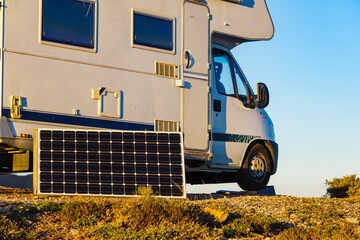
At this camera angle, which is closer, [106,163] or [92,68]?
[106,163]

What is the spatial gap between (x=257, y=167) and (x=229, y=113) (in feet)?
4.54

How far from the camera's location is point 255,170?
13.7 metres

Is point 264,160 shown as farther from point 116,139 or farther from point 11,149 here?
point 11,149

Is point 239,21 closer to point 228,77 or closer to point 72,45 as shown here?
point 228,77

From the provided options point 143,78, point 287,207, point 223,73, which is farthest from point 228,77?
point 287,207

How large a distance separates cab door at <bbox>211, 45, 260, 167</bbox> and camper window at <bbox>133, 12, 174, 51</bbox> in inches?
54.2

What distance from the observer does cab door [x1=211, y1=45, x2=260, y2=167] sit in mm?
12984

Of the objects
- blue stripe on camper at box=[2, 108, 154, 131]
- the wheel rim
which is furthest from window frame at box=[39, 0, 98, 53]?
the wheel rim

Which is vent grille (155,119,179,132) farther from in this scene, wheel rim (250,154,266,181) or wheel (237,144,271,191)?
wheel rim (250,154,266,181)

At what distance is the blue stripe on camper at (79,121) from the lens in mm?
10453

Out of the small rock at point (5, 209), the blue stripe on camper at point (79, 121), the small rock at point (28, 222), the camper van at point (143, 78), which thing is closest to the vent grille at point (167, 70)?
the camper van at point (143, 78)

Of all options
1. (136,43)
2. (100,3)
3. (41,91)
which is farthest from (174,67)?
(41,91)

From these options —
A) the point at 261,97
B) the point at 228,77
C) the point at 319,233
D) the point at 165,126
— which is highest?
the point at 228,77

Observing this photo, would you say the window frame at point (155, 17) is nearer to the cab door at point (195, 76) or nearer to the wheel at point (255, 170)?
the cab door at point (195, 76)
